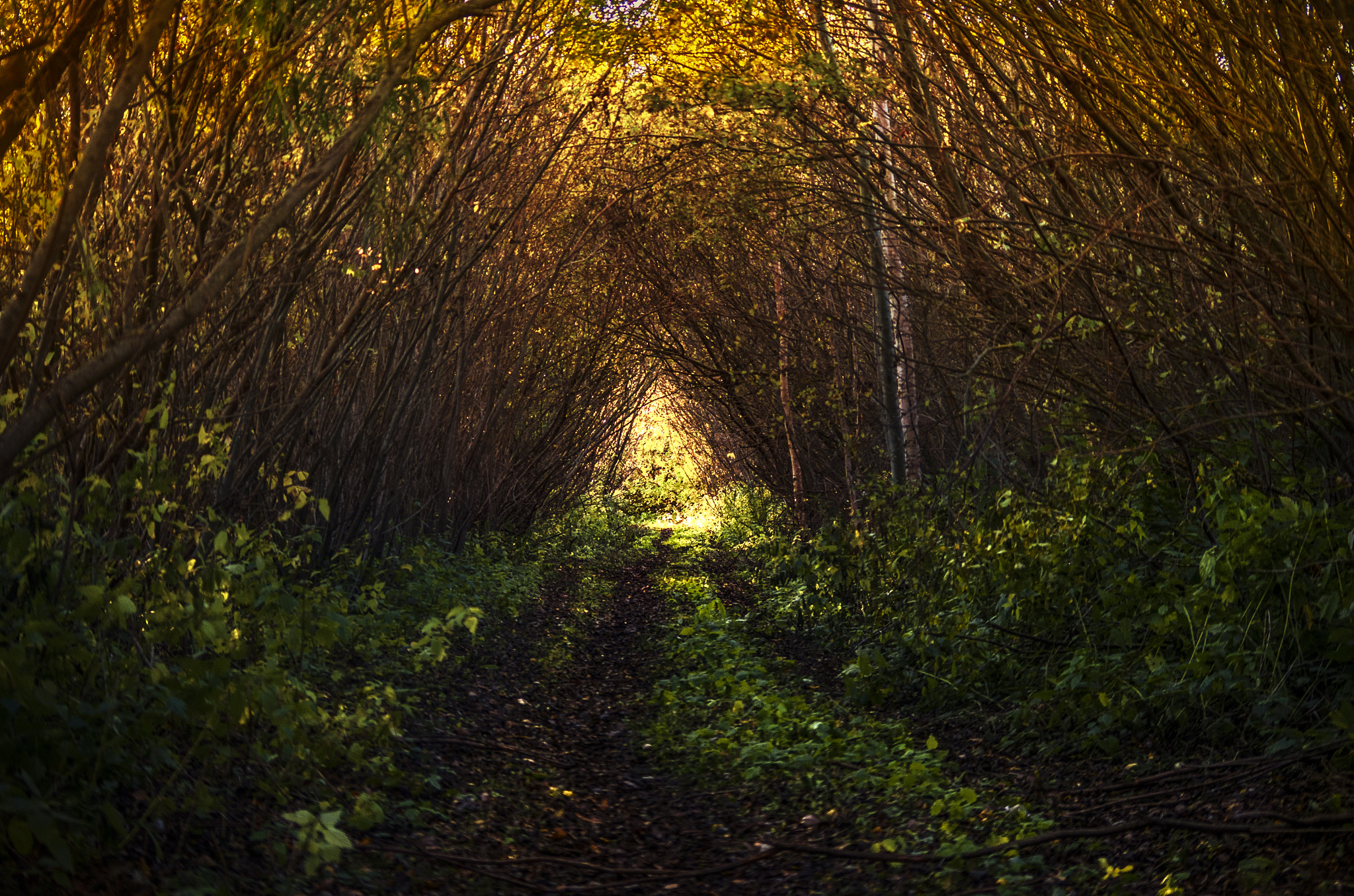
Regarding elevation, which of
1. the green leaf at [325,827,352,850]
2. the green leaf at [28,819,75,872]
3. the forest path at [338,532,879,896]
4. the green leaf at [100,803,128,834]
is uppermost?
the green leaf at [28,819,75,872]

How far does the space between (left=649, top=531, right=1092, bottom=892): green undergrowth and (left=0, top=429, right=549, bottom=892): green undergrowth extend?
70.2 inches

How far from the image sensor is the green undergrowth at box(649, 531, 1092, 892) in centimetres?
437

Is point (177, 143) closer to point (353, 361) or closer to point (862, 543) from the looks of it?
point (353, 361)

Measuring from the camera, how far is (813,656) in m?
8.86

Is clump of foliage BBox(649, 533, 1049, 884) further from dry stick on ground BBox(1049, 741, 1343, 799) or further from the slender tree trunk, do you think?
the slender tree trunk

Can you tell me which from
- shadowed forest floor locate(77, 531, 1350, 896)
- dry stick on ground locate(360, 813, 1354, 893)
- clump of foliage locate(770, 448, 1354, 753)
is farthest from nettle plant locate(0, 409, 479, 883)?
clump of foliage locate(770, 448, 1354, 753)

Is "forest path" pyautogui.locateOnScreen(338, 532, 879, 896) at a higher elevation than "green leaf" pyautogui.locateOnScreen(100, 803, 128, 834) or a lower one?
lower

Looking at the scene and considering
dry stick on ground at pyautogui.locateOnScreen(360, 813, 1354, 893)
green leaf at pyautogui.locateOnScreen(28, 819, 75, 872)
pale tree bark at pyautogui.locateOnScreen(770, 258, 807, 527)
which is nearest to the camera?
green leaf at pyautogui.locateOnScreen(28, 819, 75, 872)

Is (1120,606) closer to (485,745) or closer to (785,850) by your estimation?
(785,850)

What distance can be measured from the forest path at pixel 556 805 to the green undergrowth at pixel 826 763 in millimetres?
224

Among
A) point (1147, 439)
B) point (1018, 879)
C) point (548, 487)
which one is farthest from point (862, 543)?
point (548, 487)

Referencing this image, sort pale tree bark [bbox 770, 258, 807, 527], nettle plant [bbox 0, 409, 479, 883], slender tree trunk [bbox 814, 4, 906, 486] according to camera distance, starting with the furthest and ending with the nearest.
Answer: pale tree bark [bbox 770, 258, 807, 527] < slender tree trunk [bbox 814, 4, 906, 486] < nettle plant [bbox 0, 409, 479, 883]

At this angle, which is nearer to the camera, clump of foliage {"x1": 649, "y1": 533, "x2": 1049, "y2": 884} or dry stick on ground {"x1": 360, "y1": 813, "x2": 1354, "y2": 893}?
dry stick on ground {"x1": 360, "y1": 813, "x2": 1354, "y2": 893}

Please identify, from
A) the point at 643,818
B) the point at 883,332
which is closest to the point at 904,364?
the point at 883,332
